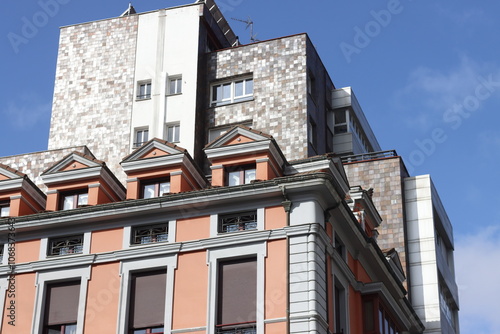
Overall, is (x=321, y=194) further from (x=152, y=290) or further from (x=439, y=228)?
(x=439, y=228)

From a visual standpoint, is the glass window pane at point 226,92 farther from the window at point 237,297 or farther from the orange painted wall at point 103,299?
the window at point 237,297

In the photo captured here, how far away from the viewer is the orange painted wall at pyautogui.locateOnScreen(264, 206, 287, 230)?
124 feet

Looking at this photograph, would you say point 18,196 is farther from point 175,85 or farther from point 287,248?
point 175,85

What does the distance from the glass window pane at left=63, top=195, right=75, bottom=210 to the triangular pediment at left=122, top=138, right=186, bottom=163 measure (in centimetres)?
282

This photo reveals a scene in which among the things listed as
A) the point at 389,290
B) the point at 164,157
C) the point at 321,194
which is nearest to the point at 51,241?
the point at 164,157

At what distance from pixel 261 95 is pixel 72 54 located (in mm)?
13373

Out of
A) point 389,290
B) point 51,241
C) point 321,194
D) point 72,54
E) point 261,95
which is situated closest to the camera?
point 321,194

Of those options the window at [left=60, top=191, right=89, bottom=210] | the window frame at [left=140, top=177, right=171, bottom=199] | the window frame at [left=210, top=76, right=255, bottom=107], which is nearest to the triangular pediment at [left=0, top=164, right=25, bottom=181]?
the window at [left=60, top=191, right=89, bottom=210]

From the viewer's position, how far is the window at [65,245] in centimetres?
4041

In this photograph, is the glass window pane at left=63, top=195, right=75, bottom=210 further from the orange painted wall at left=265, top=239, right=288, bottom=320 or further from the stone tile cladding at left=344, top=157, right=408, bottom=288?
the stone tile cladding at left=344, top=157, right=408, bottom=288

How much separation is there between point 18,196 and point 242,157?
9.89 metres

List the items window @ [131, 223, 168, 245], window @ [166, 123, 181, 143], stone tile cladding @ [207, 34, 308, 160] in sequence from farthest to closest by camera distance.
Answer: window @ [166, 123, 181, 143] → stone tile cladding @ [207, 34, 308, 160] → window @ [131, 223, 168, 245]

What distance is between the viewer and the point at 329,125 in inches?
2581

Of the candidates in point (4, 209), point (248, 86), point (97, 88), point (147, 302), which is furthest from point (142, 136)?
point (147, 302)
